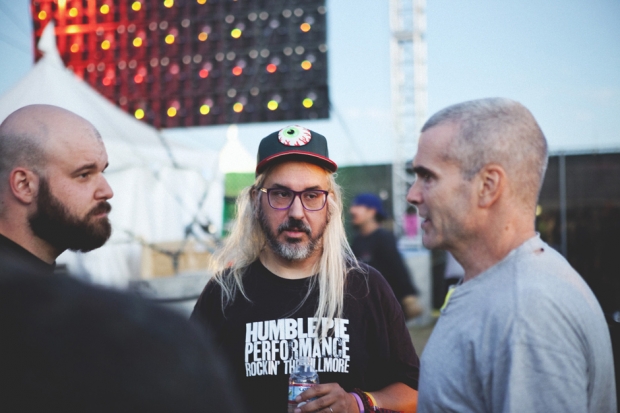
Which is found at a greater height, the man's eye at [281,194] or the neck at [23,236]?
the man's eye at [281,194]

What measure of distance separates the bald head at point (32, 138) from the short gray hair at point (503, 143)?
1.49m

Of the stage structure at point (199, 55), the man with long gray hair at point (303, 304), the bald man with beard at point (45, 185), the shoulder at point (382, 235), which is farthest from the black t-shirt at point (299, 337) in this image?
the stage structure at point (199, 55)

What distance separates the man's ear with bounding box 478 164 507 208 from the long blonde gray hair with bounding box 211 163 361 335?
3.12 feet

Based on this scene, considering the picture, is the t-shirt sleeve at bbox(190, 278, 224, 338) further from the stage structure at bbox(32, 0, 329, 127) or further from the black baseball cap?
the stage structure at bbox(32, 0, 329, 127)

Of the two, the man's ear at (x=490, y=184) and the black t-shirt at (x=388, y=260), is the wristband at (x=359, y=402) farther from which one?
the black t-shirt at (x=388, y=260)

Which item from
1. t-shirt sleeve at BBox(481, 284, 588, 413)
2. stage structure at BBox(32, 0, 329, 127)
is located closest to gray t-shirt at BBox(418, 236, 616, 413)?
t-shirt sleeve at BBox(481, 284, 588, 413)

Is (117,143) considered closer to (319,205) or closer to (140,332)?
(319,205)

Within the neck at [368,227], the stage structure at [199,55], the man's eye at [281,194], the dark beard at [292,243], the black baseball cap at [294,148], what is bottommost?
the neck at [368,227]

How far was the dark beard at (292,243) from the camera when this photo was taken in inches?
89.9

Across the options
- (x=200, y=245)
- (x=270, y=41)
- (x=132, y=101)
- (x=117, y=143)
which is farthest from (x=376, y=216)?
(x=132, y=101)

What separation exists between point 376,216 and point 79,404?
19.3 feet

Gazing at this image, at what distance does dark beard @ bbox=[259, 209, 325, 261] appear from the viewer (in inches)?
89.9

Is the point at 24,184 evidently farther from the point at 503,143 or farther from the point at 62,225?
the point at 503,143

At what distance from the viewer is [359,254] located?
19.6 feet
